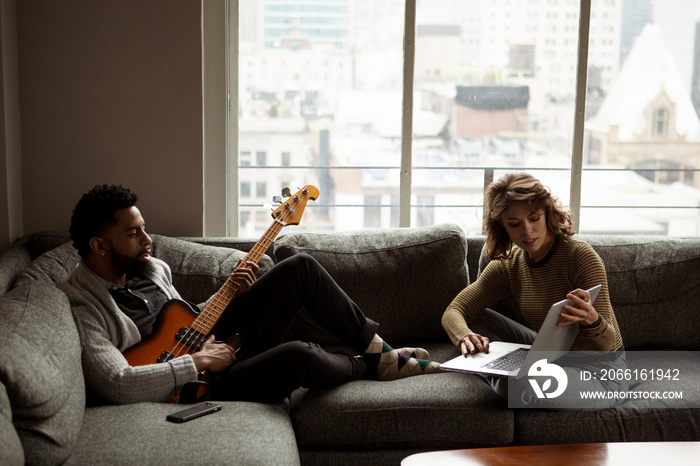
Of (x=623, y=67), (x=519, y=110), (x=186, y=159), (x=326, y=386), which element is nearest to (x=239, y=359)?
(x=326, y=386)

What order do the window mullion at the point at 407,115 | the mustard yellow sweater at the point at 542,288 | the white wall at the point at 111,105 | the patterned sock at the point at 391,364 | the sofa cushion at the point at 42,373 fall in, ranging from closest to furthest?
the sofa cushion at the point at 42,373, the mustard yellow sweater at the point at 542,288, the patterned sock at the point at 391,364, the white wall at the point at 111,105, the window mullion at the point at 407,115

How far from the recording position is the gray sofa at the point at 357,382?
1751mm

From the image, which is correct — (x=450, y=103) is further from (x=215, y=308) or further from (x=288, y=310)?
(x=215, y=308)

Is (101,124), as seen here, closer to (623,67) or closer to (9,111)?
(9,111)

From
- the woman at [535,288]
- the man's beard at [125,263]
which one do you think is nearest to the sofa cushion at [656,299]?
the woman at [535,288]

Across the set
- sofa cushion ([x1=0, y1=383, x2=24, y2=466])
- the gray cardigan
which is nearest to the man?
the gray cardigan

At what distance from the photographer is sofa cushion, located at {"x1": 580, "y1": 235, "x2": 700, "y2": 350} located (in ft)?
9.04

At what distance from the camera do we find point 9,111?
113 inches

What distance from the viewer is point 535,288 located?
2475 millimetres

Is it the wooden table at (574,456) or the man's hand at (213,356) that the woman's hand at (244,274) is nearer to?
the man's hand at (213,356)

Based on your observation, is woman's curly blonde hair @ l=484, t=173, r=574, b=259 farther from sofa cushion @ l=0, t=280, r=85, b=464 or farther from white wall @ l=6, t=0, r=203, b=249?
sofa cushion @ l=0, t=280, r=85, b=464

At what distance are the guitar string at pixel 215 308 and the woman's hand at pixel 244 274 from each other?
0.02m

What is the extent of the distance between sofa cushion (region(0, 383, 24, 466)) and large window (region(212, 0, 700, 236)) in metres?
1.84

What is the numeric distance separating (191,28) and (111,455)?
187cm
